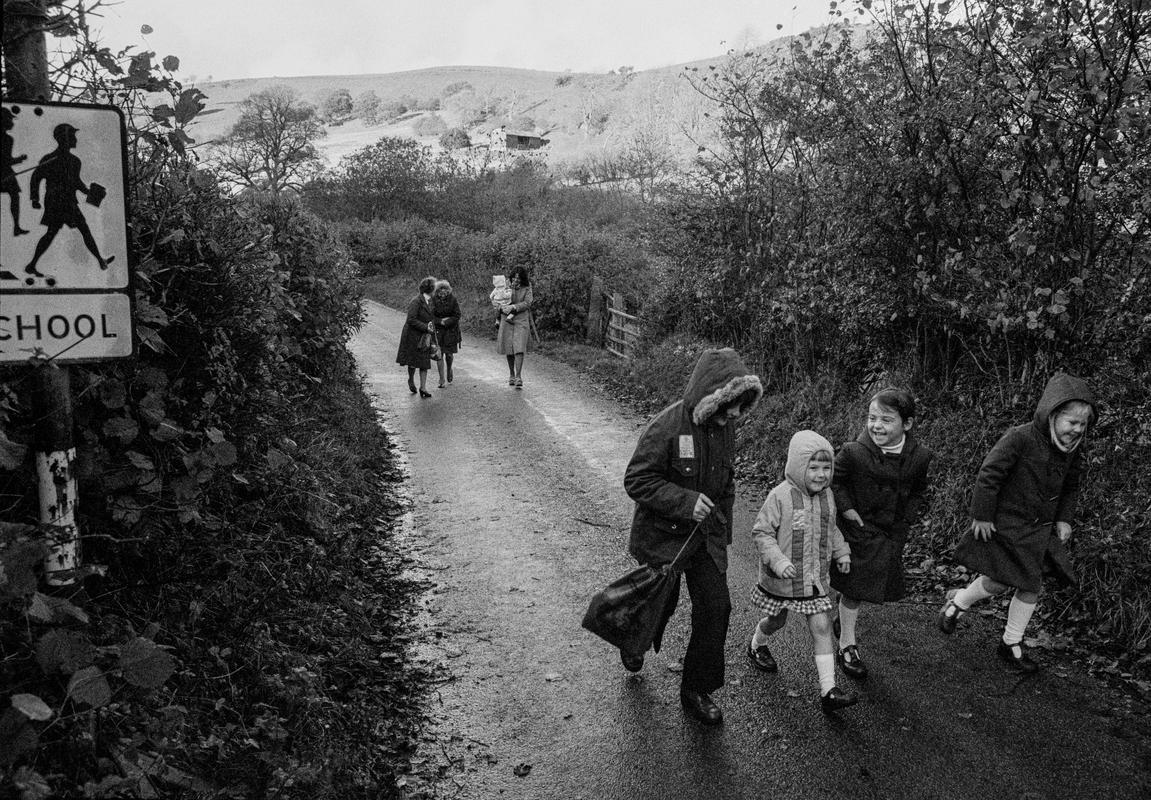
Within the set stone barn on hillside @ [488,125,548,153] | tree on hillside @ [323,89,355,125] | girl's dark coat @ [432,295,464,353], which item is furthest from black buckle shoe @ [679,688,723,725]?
tree on hillside @ [323,89,355,125]

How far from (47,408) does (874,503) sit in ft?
14.5

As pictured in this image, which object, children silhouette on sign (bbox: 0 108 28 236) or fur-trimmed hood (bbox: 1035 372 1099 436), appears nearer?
children silhouette on sign (bbox: 0 108 28 236)

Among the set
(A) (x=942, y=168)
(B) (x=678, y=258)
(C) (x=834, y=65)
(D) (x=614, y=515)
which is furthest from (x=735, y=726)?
(B) (x=678, y=258)

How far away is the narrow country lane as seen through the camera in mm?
4391

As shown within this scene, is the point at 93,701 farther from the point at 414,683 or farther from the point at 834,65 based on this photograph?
the point at 834,65

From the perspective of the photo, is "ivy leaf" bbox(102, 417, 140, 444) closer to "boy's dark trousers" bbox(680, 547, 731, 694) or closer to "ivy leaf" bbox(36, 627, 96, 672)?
"ivy leaf" bbox(36, 627, 96, 672)

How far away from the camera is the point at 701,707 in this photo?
16.3 feet

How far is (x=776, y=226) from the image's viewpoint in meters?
11.7

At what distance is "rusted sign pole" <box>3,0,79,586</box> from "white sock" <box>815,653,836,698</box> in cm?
379

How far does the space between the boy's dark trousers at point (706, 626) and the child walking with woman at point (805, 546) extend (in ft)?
1.16

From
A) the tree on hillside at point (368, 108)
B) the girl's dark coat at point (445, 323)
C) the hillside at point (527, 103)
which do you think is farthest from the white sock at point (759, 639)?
the tree on hillside at point (368, 108)

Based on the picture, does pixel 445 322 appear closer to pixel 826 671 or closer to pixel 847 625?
pixel 847 625

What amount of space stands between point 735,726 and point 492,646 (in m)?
1.76

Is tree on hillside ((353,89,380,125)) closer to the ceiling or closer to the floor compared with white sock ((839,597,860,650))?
closer to the ceiling
